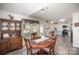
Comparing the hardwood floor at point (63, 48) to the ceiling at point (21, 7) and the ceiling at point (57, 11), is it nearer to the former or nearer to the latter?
the ceiling at point (57, 11)

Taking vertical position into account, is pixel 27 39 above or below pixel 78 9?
below

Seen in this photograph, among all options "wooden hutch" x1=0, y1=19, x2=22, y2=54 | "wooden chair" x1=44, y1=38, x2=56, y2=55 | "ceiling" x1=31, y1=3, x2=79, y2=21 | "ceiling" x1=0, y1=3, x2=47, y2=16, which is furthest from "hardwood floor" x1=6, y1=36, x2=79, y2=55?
"ceiling" x1=0, y1=3, x2=47, y2=16

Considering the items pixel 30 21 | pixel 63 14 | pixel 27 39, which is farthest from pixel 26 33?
pixel 63 14

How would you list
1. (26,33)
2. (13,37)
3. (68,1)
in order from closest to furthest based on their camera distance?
(68,1) < (26,33) < (13,37)

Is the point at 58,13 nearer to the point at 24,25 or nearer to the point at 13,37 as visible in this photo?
the point at 24,25

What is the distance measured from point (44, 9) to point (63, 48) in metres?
1.06

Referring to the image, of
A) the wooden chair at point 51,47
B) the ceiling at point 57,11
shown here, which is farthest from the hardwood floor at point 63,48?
the ceiling at point 57,11

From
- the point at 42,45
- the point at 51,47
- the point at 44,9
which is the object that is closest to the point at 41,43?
the point at 42,45

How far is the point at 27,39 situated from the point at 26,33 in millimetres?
155

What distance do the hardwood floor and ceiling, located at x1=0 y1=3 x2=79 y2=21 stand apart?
1.83 ft

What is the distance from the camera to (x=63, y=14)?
2379 mm

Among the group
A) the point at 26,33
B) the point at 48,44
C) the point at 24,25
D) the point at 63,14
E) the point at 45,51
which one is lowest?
the point at 45,51

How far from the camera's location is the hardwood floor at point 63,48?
2.37 meters

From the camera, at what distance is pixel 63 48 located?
7.82 ft
